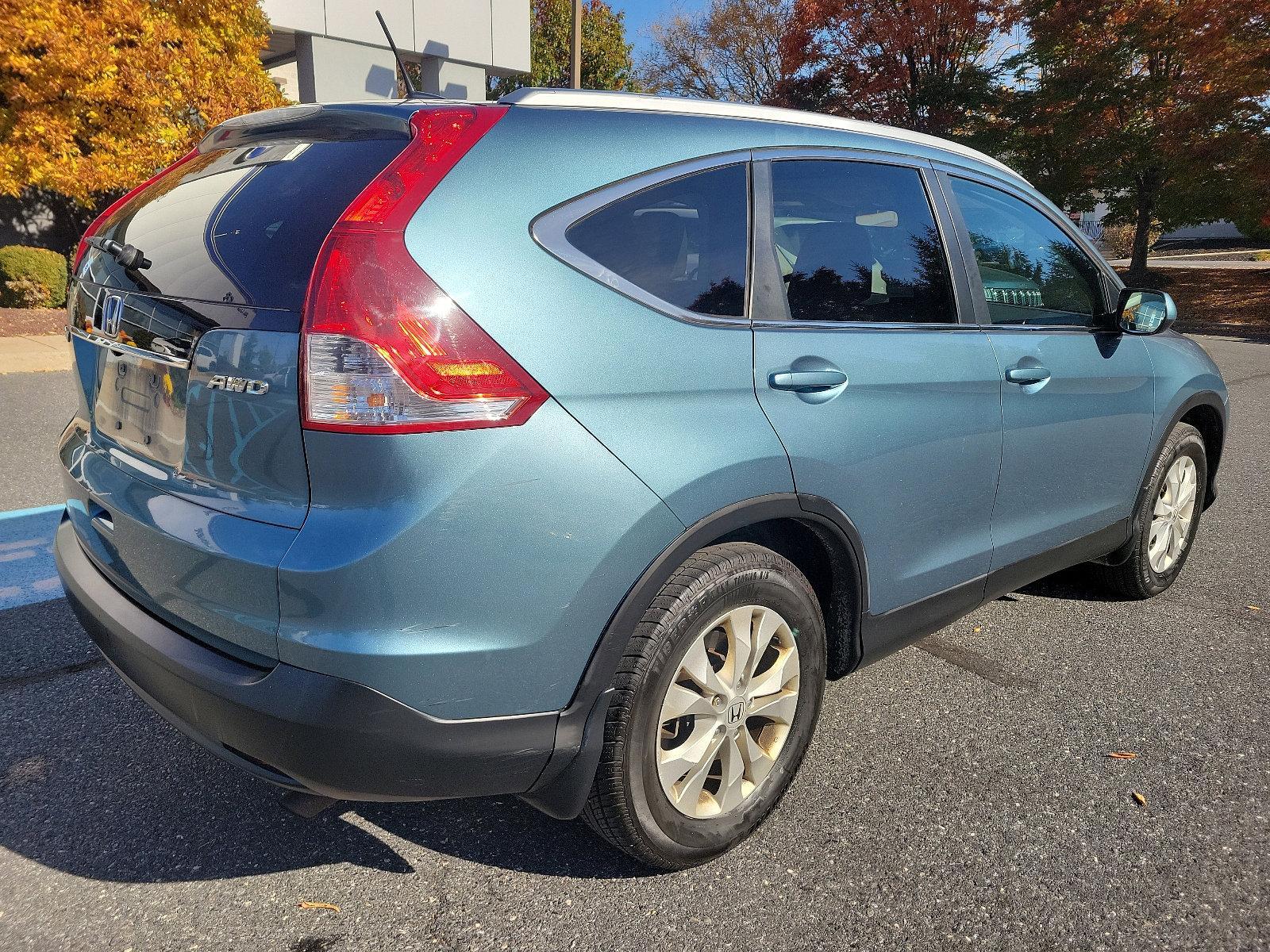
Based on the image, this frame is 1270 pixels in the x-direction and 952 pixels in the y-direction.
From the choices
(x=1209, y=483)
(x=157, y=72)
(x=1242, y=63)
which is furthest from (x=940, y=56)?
(x=1209, y=483)

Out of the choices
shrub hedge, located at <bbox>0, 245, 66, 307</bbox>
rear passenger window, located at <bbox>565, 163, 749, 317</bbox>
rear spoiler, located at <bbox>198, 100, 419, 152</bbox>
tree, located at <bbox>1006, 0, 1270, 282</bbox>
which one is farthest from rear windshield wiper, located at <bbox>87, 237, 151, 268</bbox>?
tree, located at <bbox>1006, 0, 1270, 282</bbox>

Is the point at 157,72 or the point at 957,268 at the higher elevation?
the point at 157,72

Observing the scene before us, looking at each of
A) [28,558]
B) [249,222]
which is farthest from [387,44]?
[249,222]

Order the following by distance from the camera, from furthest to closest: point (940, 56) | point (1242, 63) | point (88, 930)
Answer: point (940, 56)
point (1242, 63)
point (88, 930)

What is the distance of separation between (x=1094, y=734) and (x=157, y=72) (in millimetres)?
13370

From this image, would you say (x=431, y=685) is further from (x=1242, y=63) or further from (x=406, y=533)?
(x=1242, y=63)

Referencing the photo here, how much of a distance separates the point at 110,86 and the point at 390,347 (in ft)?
41.4

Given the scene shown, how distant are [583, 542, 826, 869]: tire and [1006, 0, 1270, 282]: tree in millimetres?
20198

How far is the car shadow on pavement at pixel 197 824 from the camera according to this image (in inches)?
93.7

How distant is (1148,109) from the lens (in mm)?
21281

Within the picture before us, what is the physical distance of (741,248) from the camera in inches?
94.0

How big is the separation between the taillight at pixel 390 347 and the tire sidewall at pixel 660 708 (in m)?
0.65

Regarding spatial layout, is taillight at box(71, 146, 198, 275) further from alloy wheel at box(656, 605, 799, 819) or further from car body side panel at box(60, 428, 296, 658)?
alloy wheel at box(656, 605, 799, 819)

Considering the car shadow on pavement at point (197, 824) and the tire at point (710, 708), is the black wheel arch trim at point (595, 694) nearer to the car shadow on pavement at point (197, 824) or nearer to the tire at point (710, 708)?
the tire at point (710, 708)
